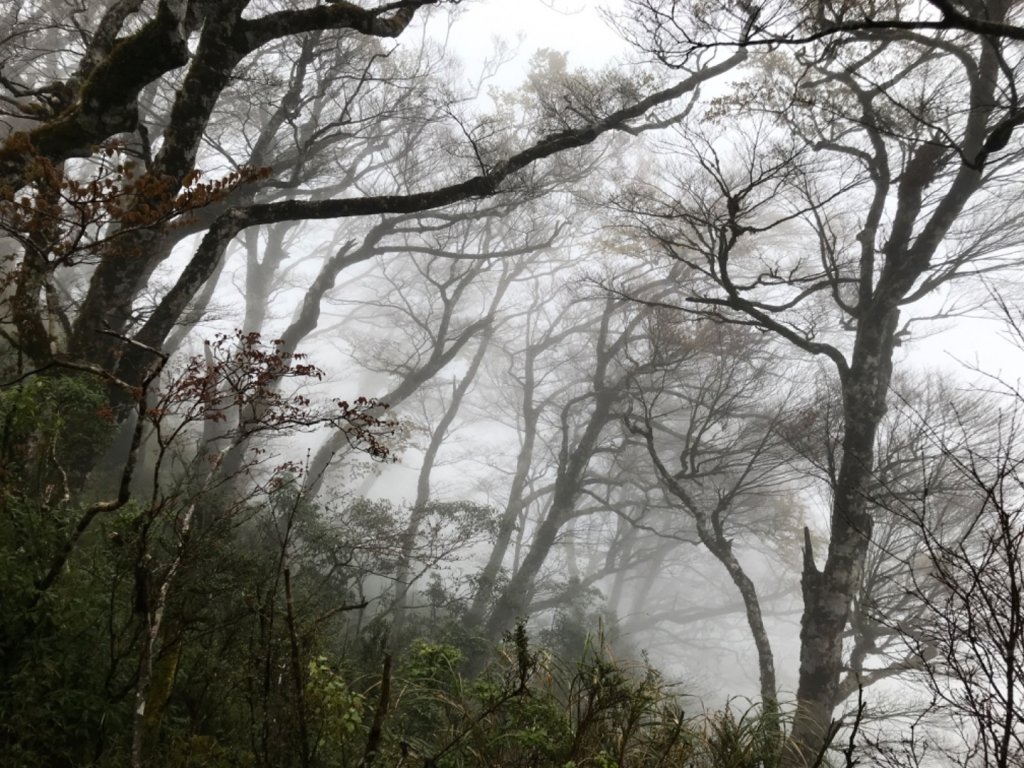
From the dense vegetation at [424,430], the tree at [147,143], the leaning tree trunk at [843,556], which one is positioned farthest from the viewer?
the leaning tree trunk at [843,556]

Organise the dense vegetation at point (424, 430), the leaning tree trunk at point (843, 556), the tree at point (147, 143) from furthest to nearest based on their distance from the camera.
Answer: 1. the leaning tree trunk at point (843, 556)
2. the tree at point (147, 143)
3. the dense vegetation at point (424, 430)

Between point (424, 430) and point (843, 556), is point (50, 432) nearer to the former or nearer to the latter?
point (843, 556)

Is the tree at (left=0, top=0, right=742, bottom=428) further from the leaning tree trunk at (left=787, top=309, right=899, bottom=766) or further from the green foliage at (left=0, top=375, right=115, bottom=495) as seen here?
the leaning tree trunk at (left=787, top=309, right=899, bottom=766)

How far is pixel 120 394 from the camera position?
5.27m

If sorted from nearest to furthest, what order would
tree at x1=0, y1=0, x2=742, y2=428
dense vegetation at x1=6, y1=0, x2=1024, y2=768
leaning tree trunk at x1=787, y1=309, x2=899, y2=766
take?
dense vegetation at x1=6, y1=0, x2=1024, y2=768 < tree at x1=0, y1=0, x2=742, y2=428 < leaning tree trunk at x1=787, y1=309, x2=899, y2=766

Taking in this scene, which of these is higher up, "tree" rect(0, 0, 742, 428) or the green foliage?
"tree" rect(0, 0, 742, 428)

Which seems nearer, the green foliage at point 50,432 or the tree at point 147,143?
the green foliage at point 50,432

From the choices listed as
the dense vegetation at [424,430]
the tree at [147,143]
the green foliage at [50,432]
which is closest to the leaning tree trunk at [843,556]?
the dense vegetation at [424,430]

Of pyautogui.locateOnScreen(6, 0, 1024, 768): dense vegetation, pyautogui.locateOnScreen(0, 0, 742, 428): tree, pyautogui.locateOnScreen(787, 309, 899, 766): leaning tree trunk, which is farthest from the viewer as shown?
pyautogui.locateOnScreen(787, 309, 899, 766): leaning tree trunk

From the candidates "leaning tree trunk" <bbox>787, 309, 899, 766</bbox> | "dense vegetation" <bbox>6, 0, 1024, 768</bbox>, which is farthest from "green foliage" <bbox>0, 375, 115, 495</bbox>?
"leaning tree trunk" <bbox>787, 309, 899, 766</bbox>

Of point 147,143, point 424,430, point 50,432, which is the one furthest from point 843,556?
point 424,430

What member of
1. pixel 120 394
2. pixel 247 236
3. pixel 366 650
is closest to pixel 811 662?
pixel 366 650

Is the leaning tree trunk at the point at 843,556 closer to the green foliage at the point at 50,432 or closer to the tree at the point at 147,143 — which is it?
the tree at the point at 147,143

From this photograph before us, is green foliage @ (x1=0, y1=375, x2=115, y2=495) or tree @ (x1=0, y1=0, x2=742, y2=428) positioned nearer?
green foliage @ (x1=0, y1=375, x2=115, y2=495)
